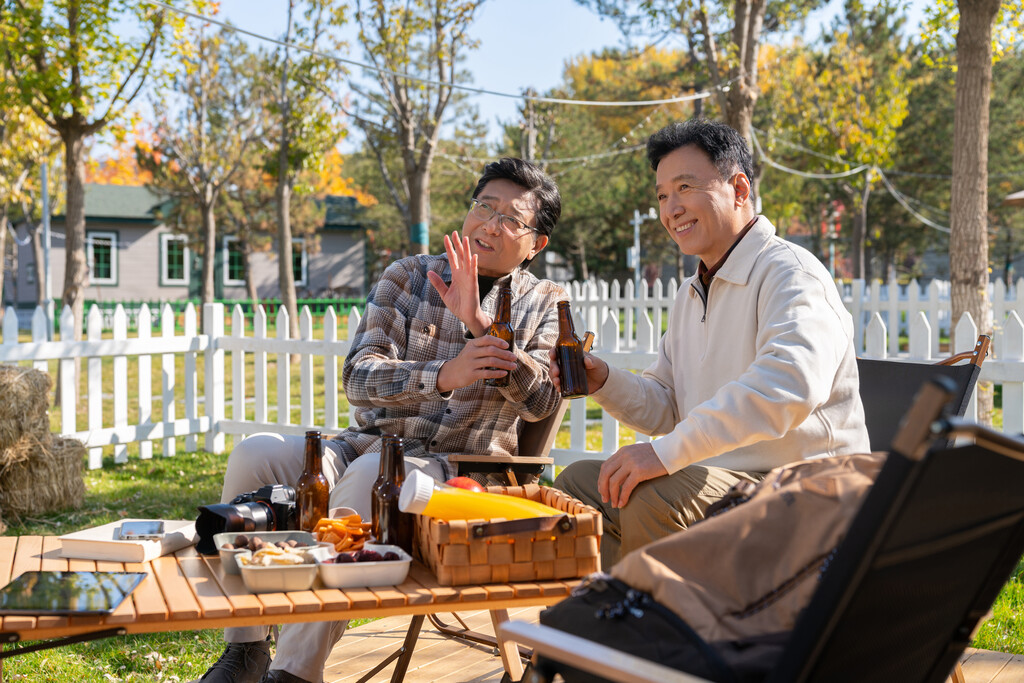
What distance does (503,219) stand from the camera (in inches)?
124

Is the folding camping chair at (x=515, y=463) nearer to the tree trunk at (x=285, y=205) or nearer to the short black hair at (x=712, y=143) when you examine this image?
the short black hair at (x=712, y=143)

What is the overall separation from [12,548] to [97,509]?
375cm

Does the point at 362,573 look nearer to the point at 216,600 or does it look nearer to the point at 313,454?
the point at 216,600

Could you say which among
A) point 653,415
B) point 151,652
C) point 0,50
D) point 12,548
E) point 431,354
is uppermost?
point 0,50

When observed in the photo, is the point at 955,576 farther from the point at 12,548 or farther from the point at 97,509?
the point at 97,509

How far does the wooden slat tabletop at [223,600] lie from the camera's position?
5.51 feet

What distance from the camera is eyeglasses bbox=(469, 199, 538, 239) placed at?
124 inches

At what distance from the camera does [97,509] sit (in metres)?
5.69

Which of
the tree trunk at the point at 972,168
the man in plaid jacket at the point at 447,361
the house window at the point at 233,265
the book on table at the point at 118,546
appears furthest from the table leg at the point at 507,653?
the house window at the point at 233,265

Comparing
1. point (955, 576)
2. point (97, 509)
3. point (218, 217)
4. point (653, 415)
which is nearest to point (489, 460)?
point (653, 415)

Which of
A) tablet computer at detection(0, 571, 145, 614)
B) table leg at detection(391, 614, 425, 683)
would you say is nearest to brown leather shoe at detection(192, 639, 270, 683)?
table leg at detection(391, 614, 425, 683)

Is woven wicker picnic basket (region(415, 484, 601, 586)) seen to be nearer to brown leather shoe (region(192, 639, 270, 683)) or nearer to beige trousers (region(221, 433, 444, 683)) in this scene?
beige trousers (region(221, 433, 444, 683))

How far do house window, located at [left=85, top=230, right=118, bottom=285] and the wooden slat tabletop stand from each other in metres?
31.2

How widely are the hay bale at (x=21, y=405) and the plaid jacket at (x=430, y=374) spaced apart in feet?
10.8
